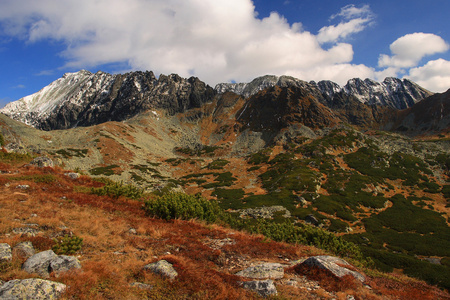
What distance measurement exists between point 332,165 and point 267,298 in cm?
7806

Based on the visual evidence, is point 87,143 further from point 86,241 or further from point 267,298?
point 267,298

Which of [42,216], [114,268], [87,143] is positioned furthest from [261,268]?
[87,143]

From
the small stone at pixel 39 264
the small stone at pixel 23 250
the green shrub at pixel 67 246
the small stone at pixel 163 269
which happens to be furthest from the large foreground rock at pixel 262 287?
the small stone at pixel 23 250

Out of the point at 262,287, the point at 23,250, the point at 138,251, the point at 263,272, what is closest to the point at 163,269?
the point at 138,251

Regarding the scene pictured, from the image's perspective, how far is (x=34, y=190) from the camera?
16875 millimetres

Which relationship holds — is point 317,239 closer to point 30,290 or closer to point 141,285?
point 141,285

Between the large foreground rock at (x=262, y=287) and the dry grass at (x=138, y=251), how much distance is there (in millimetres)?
266

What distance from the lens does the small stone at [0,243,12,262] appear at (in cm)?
711

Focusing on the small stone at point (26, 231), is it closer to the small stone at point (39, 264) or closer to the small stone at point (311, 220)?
the small stone at point (39, 264)

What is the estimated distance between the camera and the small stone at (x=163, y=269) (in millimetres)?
7867

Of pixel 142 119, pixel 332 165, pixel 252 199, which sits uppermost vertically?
pixel 142 119

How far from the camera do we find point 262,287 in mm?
7539

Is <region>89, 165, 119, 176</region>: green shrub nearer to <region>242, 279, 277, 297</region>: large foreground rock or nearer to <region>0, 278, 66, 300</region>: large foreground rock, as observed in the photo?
<region>0, 278, 66, 300</region>: large foreground rock

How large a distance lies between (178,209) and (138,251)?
20.2ft
